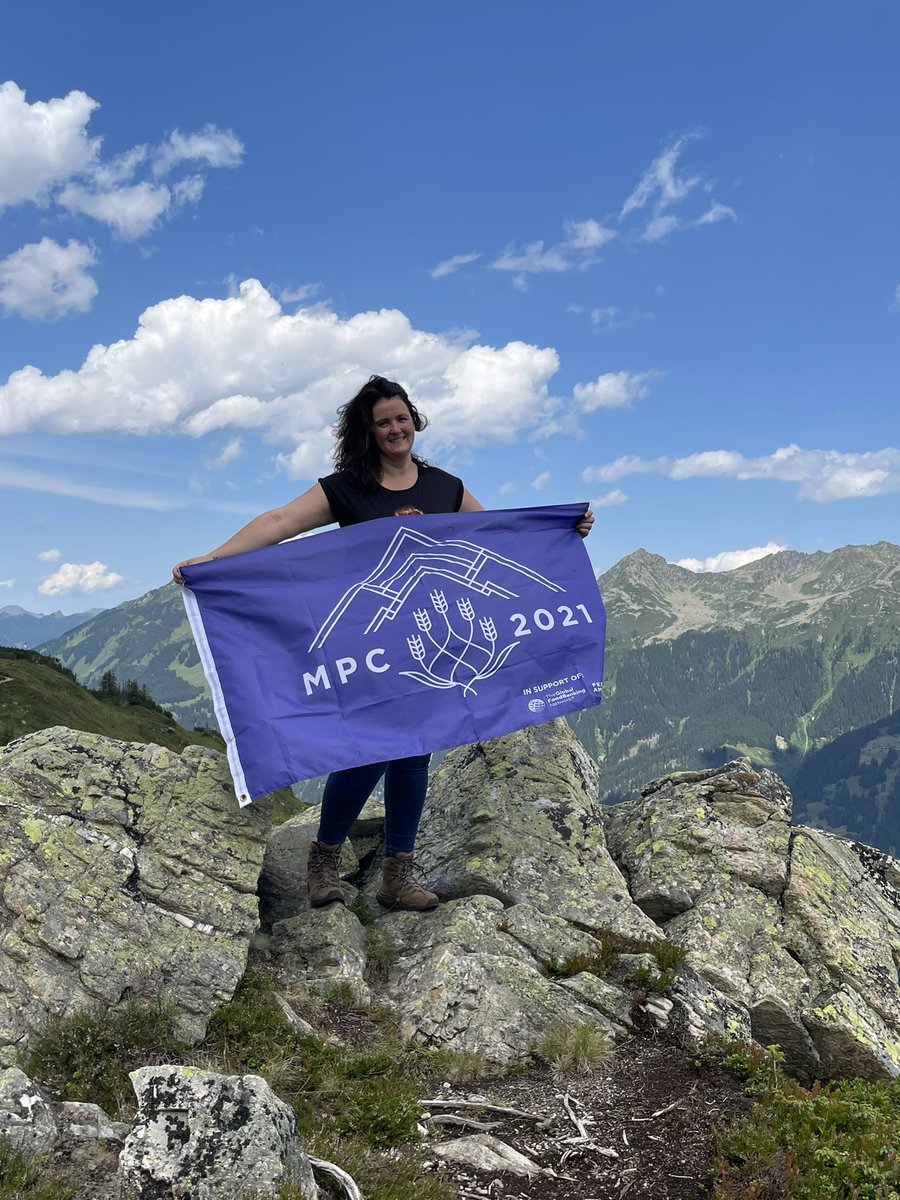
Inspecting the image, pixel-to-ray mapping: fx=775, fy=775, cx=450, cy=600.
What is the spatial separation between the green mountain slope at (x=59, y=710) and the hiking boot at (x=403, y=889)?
51.4 m

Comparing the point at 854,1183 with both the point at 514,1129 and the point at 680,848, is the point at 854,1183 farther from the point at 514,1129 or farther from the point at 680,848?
the point at 680,848

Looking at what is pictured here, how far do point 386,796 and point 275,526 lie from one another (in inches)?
150

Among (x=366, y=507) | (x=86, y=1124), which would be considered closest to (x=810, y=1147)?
(x=86, y=1124)

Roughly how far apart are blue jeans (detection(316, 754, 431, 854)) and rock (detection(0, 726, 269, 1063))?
926 mm

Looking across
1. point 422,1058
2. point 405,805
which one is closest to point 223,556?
point 405,805

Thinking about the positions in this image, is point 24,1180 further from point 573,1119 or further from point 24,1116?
point 573,1119

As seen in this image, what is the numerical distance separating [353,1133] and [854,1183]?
3966mm

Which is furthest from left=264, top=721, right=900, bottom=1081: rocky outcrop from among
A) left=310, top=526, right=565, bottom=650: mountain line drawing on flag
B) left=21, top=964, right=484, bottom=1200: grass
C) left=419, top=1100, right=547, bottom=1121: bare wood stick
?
left=310, top=526, right=565, bottom=650: mountain line drawing on flag

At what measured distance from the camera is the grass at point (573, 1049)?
320 inches

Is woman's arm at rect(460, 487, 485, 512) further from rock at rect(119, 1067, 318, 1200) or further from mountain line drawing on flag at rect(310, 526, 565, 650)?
rock at rect(119, 1067, 318, 1200)

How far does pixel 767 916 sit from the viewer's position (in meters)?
12.0

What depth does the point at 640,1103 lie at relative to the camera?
755cm

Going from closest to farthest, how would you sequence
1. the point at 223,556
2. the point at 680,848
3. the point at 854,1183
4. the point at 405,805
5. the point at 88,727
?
the point at 854,1183, the point at 223,556, the point at 405,805, the point at 680,848, the point at 88,727

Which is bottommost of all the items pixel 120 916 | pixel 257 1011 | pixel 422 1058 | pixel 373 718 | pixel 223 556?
pixel 422 1058
